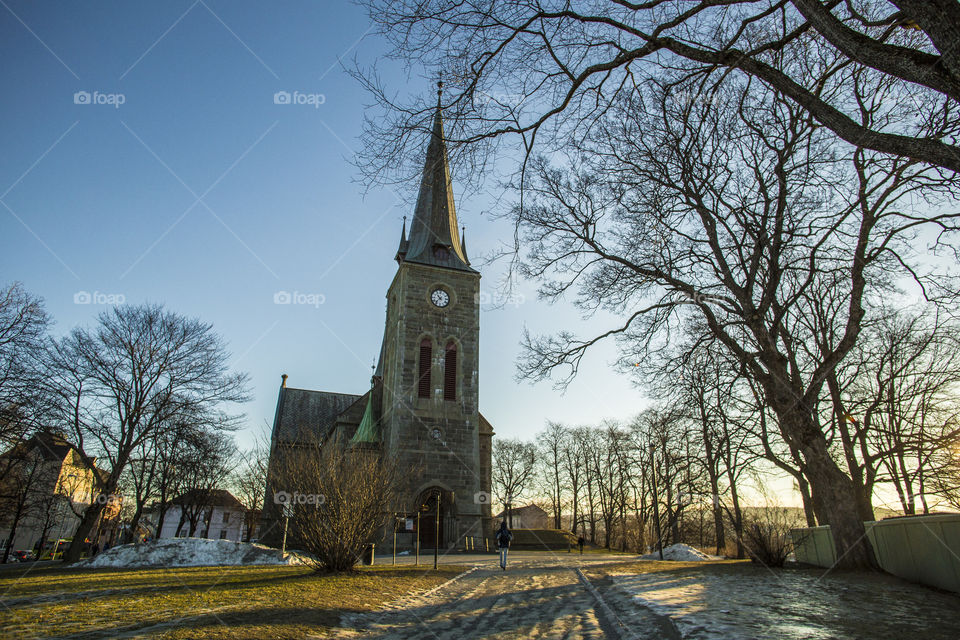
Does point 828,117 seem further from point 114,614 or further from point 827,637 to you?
point 114,614

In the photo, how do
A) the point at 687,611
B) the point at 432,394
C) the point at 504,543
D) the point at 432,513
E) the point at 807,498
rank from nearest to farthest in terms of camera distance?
the point at 687,611 < the point at 504,543 < the point at 807,498 < the point at 432,513 < the point at 432,394

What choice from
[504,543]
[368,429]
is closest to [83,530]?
[368,429]

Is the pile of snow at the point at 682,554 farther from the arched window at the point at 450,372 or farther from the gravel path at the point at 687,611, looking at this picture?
the arched window at the point at 450,372

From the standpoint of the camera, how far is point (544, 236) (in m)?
12.9

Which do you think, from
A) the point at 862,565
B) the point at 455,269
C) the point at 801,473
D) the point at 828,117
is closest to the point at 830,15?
the point at 828,117

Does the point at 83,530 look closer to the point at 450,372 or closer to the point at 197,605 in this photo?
the point at 450,372

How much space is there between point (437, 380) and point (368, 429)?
5.10 m

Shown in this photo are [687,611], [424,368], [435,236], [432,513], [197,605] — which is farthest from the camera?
A: [435,236]

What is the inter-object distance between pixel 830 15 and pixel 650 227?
23.8 feet

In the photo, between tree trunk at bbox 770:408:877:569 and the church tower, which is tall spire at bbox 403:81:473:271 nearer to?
the church tower

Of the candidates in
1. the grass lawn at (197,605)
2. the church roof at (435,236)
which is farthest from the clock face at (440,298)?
the grass lawn at (197,605)

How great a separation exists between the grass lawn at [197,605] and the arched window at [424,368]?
742 inches

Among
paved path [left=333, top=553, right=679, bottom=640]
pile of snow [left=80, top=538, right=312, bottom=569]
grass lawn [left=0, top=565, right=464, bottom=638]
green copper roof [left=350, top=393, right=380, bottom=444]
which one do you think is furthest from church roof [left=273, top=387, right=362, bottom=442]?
paved path [left=333, top=553, right=679, bottom=640]

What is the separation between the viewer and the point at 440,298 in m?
32.3
